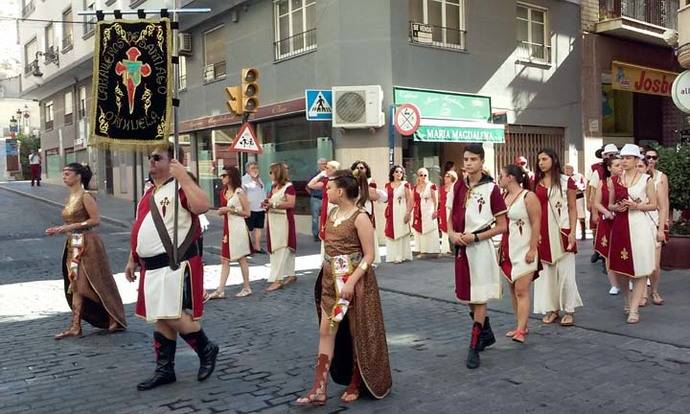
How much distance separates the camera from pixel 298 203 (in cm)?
1666

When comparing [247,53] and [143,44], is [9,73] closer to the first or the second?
[247,53]

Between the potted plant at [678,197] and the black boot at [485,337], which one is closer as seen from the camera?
the black boot at [485,337]

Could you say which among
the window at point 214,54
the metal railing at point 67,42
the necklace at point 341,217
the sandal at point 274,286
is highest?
the metal railing at point 67,42

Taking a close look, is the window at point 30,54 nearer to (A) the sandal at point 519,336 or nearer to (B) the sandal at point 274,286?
(B) the sandal at point 274,286

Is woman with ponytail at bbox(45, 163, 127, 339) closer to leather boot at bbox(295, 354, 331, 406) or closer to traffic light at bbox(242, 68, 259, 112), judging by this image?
leather boot at bbox(295, 354, 331, 406)

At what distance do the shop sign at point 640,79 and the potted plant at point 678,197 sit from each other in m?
10.1

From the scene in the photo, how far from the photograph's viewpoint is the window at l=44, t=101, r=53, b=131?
37166 millimetres

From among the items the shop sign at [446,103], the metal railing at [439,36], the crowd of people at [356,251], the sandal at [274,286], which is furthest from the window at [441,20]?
the sandal at [274,286]

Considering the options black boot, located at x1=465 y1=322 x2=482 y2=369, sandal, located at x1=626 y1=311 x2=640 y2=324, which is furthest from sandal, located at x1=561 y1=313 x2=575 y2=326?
black boot, located at x1=465 y1=322 x2=482 y2=369

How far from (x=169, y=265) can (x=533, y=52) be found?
15134 millimetres

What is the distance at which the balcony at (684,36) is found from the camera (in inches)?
510

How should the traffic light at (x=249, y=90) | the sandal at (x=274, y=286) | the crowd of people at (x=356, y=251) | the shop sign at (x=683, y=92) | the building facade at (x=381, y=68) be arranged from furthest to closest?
1. the building facade at (x=381, y=68)
2. the shop sign at (x=683, y=92)
3. the traffic light at (x=249, y=90)
4. the sandal at (x=274, y=286)
5. the crowd of people at (x=356, y=251)

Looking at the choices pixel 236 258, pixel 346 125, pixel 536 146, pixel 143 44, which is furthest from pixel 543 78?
pixel 143 44

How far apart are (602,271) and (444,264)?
2.54 metres
